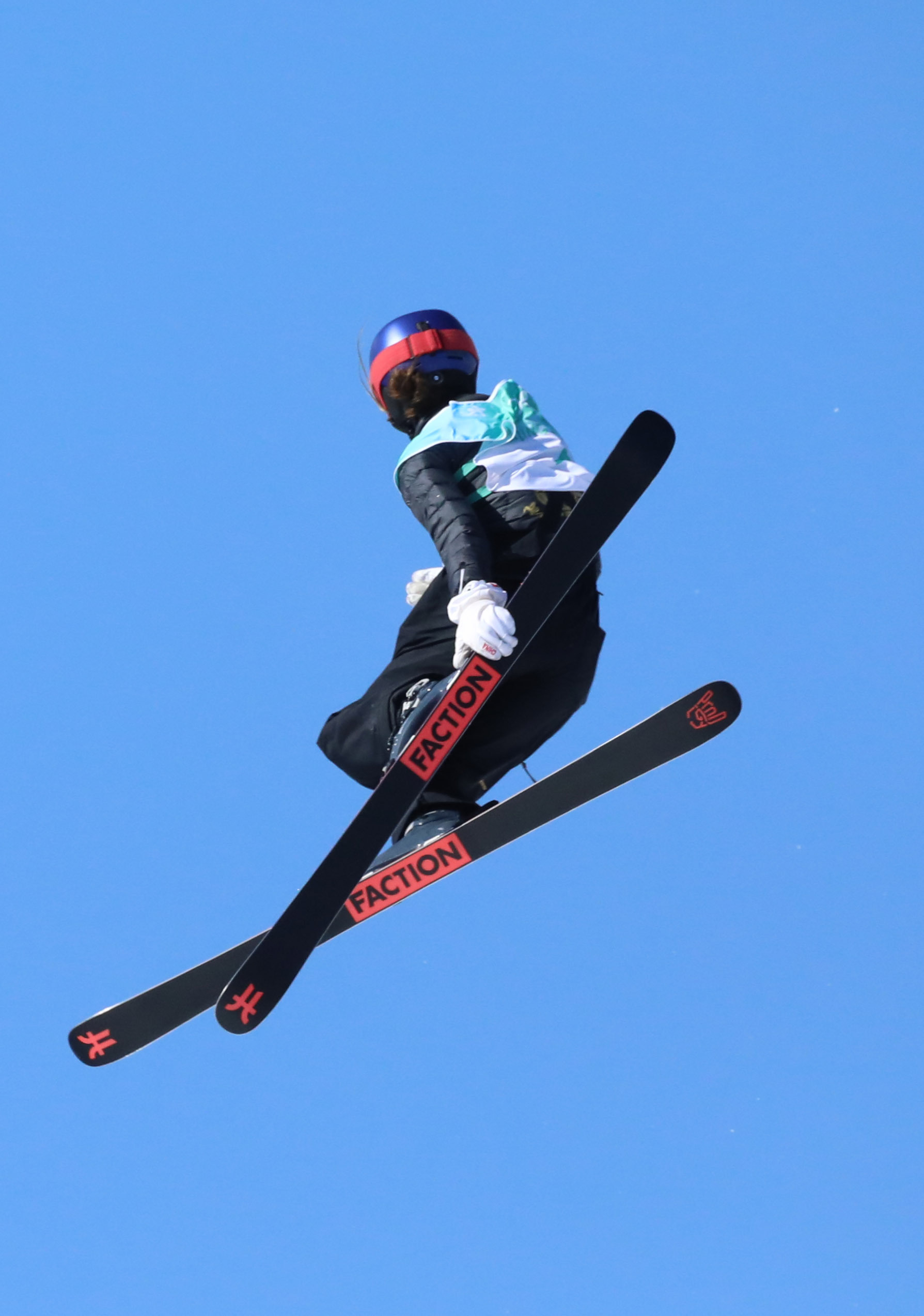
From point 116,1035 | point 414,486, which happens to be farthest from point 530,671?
point 116,1035

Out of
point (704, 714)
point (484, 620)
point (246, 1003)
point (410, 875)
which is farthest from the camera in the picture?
point (704, 714)

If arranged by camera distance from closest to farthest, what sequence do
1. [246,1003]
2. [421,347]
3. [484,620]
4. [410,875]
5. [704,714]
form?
[484,620]
[246,1003]
[410,875]
[704,714]
[421,347]

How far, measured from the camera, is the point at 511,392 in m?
4.88

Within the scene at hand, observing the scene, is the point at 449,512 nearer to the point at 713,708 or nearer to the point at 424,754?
the point at 424,754

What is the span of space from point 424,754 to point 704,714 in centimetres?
76

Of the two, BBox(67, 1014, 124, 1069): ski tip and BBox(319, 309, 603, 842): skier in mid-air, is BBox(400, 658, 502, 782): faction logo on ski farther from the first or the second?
BBox(67, 1014, 124, 1069): ski tip

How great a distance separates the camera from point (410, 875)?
4.79 metres

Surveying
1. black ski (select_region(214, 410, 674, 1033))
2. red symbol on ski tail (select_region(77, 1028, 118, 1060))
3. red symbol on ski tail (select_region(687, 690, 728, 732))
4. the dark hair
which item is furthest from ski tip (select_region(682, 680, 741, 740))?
red symbol on ski tail (select_region(77, 1028, 118, 1060))

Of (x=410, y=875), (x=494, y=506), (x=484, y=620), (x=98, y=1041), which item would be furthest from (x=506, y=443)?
(x=98, y=1041)

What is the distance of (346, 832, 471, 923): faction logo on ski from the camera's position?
4777 mm

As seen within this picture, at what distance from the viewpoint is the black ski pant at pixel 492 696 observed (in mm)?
4820

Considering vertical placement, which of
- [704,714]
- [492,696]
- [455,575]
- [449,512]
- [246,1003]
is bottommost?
[246,1003]

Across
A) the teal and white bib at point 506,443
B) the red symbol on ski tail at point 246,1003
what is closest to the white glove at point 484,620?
the teal and white bib at point 506,443

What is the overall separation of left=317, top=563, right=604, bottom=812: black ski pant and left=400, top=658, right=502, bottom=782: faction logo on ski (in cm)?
15
